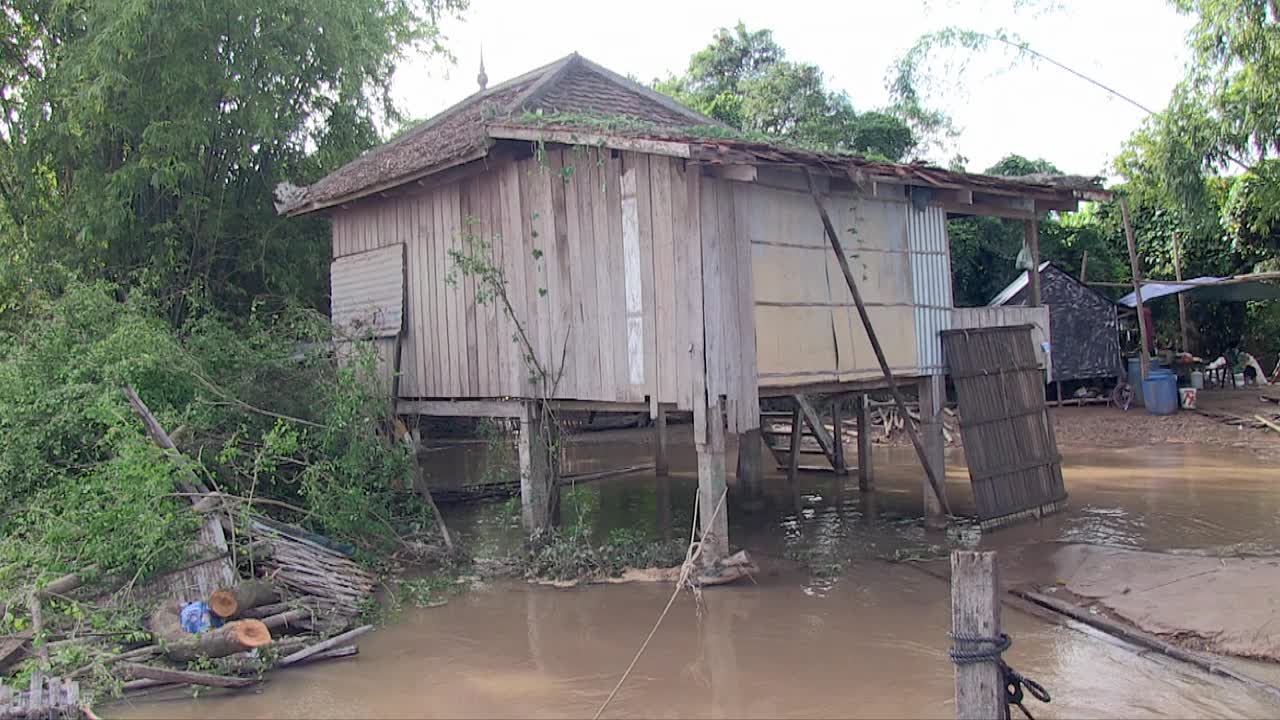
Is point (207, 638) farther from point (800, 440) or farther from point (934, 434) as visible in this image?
point (800, 440)

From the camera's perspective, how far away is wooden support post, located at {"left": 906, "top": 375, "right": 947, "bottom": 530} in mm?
10930

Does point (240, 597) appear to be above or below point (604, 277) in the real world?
below

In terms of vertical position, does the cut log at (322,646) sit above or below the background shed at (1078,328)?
below

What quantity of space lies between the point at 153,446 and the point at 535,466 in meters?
3.82

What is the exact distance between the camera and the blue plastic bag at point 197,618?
6654 mm

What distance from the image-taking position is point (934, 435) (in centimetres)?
1105

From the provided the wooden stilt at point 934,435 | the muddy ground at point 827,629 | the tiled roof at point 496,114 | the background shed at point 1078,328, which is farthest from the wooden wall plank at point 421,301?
the background shed at point 1078,328

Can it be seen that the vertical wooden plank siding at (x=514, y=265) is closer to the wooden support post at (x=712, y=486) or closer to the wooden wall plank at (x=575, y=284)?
the wooden wall plank at (x=575, y=284)

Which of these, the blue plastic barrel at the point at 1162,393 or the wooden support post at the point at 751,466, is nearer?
the wooden support post at the point at 751,466

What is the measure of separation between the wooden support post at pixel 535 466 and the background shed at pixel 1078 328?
486 inches

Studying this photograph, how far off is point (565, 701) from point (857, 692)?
185 cm

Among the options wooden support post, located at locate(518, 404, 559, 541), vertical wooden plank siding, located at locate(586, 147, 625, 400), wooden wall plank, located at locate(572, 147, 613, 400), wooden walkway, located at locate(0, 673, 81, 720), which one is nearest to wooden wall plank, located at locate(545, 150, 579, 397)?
wooden wall plank, located at locate(572, 147, 613, 400)

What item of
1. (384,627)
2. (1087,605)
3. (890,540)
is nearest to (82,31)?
(384,627)

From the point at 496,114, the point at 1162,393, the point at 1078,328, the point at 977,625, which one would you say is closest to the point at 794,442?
the point at 496,114
